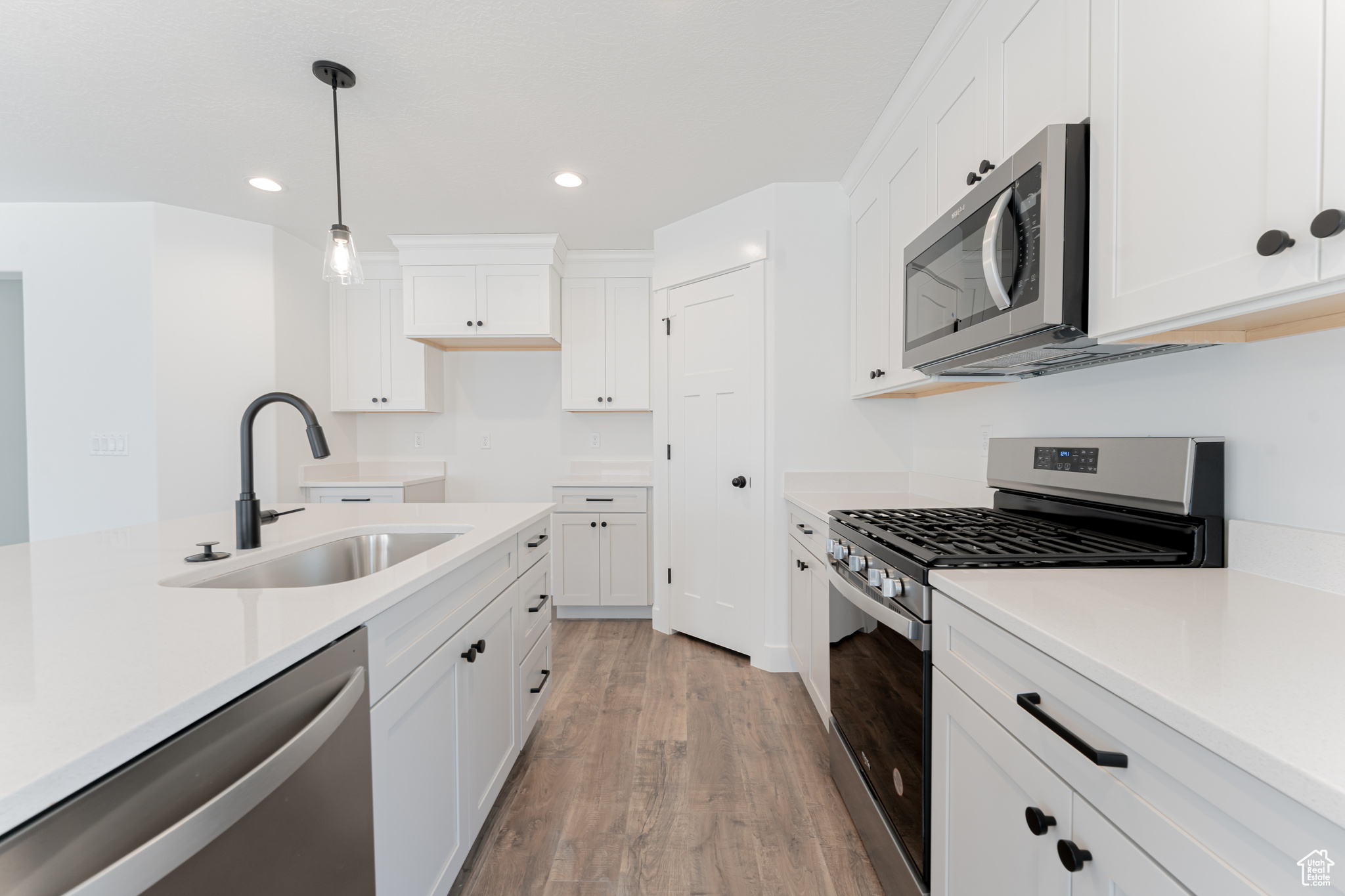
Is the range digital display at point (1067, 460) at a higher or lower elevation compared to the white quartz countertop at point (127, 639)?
higher

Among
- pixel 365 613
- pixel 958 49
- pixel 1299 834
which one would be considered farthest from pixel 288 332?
pixel 1299 834

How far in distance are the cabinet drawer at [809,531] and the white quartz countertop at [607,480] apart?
1155mm

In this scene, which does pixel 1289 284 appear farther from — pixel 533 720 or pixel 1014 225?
pixel 533 720

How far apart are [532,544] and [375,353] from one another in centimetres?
265

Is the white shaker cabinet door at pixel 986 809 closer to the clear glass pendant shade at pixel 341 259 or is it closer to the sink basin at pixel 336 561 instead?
the sink basin at pixel 336 561

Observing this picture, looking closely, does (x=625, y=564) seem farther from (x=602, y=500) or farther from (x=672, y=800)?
(x=672, y=800)

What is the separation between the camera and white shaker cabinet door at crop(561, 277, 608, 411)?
3.78 m

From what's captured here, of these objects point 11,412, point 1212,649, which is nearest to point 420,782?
point 1212,649

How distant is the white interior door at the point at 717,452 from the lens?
2812 mm

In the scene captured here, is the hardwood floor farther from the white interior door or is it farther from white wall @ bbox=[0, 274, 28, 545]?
white wall @ bbox=[0, 274, 28, 545]

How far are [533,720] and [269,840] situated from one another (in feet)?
4.49

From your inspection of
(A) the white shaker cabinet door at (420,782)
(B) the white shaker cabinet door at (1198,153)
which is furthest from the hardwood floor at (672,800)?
(B) the white shaker cabinet door at (1198,153)

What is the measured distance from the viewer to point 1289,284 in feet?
2.39

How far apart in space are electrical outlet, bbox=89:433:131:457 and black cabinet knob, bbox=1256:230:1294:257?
4.47 meters
